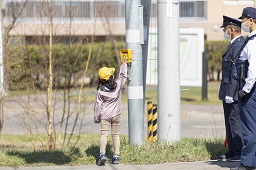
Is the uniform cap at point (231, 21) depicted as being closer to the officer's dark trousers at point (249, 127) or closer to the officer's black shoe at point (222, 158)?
the officer's dark trousers at point (249, 127)

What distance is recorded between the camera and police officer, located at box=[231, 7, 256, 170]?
838cm

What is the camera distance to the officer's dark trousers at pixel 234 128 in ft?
30.7

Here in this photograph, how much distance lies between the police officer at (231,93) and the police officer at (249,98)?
59 centimetres

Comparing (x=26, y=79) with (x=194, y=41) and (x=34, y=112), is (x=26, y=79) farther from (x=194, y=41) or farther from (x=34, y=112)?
(x=194, y=41)

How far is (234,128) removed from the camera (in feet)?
30.9

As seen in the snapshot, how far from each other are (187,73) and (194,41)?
113 centimetres

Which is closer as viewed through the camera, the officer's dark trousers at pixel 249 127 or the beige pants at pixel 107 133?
the officer's dark trousers at pixel 249 127

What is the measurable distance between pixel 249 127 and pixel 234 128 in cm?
89

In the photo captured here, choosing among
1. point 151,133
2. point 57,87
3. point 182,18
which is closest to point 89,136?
point 57,87

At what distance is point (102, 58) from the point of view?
29.5 m

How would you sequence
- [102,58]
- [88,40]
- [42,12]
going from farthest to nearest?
[102,58] < [88,40] < [42,12]

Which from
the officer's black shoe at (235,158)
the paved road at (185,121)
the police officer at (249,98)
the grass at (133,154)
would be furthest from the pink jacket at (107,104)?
the paved road at (185,121)

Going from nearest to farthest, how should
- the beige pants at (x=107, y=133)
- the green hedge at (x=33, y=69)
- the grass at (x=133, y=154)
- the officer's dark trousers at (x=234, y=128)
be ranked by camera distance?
the officer's dark trousers at (x=234, y=128)
the beige pants at (x=107, y=133)
the grass at (x=133, y=154)
the green hedge at (x=33, y=69)

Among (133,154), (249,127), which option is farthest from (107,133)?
(249,127)
